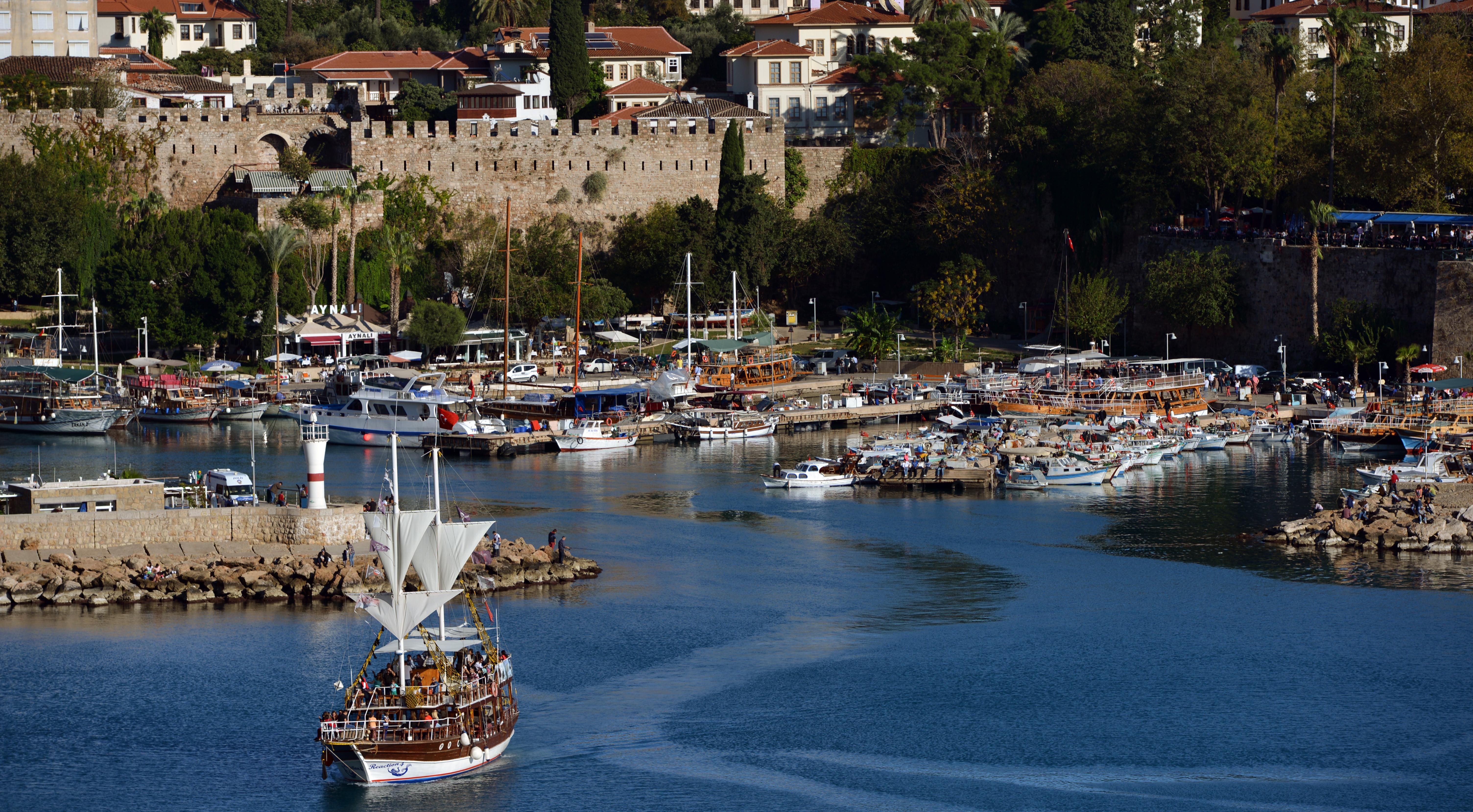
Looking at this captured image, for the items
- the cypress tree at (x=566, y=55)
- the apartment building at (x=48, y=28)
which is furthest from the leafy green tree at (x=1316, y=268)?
the apartment building at (x=48, y=28)

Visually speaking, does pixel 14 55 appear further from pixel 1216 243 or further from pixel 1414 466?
pixel 1414 466

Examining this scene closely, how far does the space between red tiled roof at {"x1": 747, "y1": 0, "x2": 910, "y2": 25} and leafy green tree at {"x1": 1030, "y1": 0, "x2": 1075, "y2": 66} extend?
589 cm

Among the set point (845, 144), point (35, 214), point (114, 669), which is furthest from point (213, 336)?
point (114, 669)

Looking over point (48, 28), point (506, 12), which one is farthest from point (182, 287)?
point (506, 12)

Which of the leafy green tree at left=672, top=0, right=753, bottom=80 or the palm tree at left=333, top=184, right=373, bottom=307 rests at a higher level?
the leafy green tree at left=672, top=0, right=753, bottom=80

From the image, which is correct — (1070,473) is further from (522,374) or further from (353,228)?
(353,228)

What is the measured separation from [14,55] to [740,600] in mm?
60214

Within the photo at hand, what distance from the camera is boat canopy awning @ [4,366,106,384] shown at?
5516 cm

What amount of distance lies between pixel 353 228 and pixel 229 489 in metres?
24.2

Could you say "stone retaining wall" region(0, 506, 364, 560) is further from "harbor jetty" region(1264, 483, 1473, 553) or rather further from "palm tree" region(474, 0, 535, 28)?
"palm tree" region(474, 0, 535, 28)

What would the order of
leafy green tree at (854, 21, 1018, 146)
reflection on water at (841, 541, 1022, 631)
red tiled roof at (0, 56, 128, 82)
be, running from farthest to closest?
red tiled roof at (0, 56, 128, 82) < leafy green tree at (854, 21, 1018, 146) < reflection on water at (841, 541, 1022, 631)

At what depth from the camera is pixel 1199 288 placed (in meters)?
57.5

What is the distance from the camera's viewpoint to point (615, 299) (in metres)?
63.0

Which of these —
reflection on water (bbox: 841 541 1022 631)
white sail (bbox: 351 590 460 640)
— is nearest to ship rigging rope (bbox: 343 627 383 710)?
white sail (bbox: 351 590 460 640)
